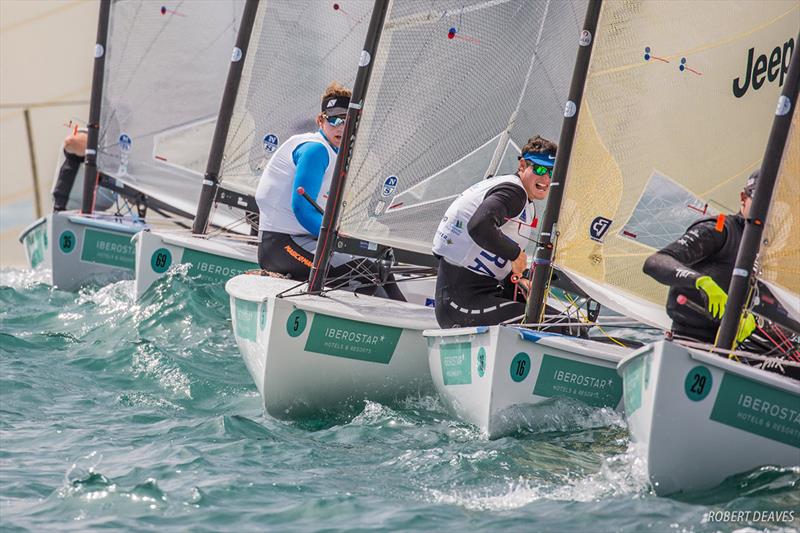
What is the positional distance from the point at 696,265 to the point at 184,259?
14.0ft

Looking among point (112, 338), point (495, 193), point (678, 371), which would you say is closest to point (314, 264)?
point (495, 193)

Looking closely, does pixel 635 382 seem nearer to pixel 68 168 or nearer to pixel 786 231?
pixel 786 231

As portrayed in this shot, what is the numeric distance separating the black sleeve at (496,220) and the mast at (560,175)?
169 mm

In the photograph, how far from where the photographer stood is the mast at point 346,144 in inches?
272

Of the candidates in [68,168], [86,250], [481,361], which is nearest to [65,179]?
[68,168]

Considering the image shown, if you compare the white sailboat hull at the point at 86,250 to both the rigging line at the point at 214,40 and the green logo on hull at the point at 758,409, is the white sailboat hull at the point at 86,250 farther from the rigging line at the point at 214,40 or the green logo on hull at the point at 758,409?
the green logo on hull at the point at 758,409

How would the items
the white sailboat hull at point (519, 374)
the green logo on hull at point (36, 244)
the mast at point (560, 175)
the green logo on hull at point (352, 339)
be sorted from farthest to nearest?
the green logo on hull at point (36, 244) < the green logo on hull at point (352, 339) < the mast at point (560, 175) < the white sailboat hull at point (519, 374)

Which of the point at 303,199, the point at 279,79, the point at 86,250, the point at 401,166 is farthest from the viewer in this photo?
the point at 86,250

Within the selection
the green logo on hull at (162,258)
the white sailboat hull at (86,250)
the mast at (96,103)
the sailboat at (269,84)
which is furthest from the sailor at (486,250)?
the mast at (96,103)

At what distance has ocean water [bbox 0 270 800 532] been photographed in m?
4.54

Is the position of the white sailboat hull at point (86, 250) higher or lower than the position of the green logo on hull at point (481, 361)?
lower

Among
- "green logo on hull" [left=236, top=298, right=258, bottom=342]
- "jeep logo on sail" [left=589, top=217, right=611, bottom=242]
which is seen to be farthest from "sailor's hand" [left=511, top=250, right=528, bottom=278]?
"green logo on hull" [left=236, top=298, right=258, bottom=342]

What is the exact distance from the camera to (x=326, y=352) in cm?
636

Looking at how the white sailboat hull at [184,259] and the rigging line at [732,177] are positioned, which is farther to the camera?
the white sailboat hull at [184,259]
